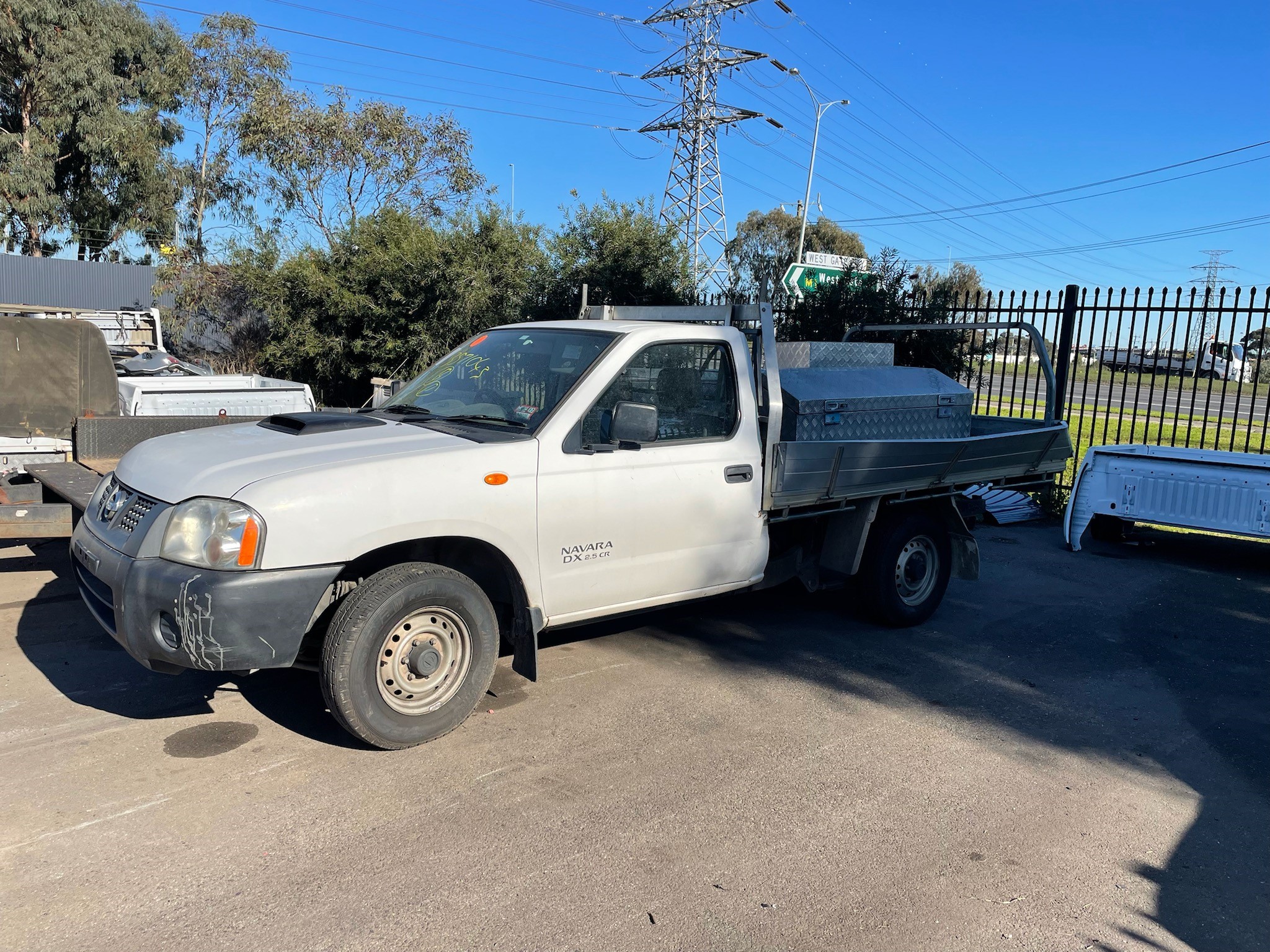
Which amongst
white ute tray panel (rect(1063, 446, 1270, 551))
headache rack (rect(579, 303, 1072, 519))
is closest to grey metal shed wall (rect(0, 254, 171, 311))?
white ute tray panel (rect(1063, 446, 1270, 551))

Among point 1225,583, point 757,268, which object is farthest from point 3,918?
point 757,268

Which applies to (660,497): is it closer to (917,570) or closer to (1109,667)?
(917,570)

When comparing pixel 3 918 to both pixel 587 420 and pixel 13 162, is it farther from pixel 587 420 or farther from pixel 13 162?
pixel 13 162

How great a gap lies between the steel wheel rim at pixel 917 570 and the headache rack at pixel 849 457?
39 centimetres

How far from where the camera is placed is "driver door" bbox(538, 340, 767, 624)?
4.70 meters

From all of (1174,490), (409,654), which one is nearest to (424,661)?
(409,654)

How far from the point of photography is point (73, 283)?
3225cm

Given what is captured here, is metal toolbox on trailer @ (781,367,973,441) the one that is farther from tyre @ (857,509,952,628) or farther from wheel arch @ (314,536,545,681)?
wheel arch @ (314,536,545,681)

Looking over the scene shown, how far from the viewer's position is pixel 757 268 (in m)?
17.4

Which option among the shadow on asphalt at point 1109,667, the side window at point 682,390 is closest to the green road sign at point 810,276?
the shadow on asphalt at point 1109,667

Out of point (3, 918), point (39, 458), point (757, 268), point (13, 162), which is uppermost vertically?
point (13, 162)

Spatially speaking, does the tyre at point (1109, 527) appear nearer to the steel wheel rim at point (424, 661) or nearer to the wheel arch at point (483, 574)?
the wheel arch at point (483, 574)

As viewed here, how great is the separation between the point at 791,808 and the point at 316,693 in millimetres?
2557

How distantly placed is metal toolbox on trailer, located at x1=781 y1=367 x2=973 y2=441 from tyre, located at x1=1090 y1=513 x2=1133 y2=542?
12.4 feet
